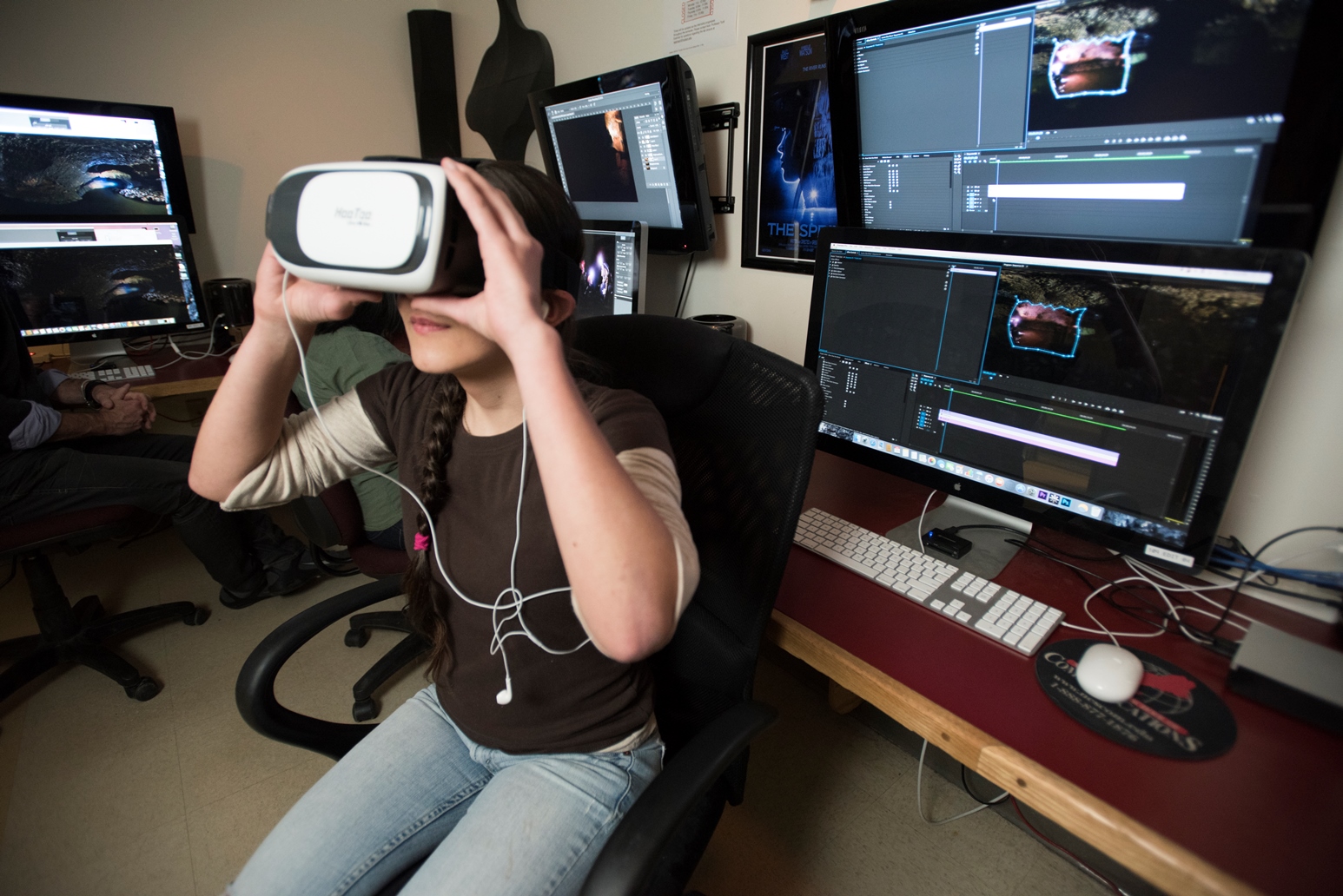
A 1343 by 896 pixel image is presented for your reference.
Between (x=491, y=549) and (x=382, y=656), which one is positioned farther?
(x=382, y=656)

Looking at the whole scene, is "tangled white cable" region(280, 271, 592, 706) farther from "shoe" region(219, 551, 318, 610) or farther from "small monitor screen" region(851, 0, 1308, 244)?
"shoe" region(219, 551, 318, 610)

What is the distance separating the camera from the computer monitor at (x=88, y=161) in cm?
209

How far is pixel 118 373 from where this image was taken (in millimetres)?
2164

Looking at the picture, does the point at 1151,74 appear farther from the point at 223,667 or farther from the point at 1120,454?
the point at 223,667

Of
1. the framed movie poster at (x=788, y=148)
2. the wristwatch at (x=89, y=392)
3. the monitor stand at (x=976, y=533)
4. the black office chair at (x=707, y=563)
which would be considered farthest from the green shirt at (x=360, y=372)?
the monitor stand at (x=976, y=533)

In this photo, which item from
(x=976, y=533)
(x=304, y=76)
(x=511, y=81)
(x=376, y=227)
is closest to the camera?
(x=376, y=227)

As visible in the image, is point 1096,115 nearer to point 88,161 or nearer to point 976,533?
point 976,533

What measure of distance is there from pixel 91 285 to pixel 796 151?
93.2 inches

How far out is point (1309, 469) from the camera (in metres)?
0.98

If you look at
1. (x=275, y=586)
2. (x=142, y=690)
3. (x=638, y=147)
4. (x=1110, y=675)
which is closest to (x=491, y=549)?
(x=1110, y=675)

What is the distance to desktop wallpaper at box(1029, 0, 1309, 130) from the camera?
2.65ft

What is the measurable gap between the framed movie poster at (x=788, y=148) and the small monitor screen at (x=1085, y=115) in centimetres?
24

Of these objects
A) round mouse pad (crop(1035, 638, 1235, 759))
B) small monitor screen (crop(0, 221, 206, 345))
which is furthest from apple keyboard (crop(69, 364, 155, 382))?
round mouse pad (crop(1035, 638, 1235, 759))

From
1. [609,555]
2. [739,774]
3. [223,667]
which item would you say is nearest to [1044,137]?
[609,555]
